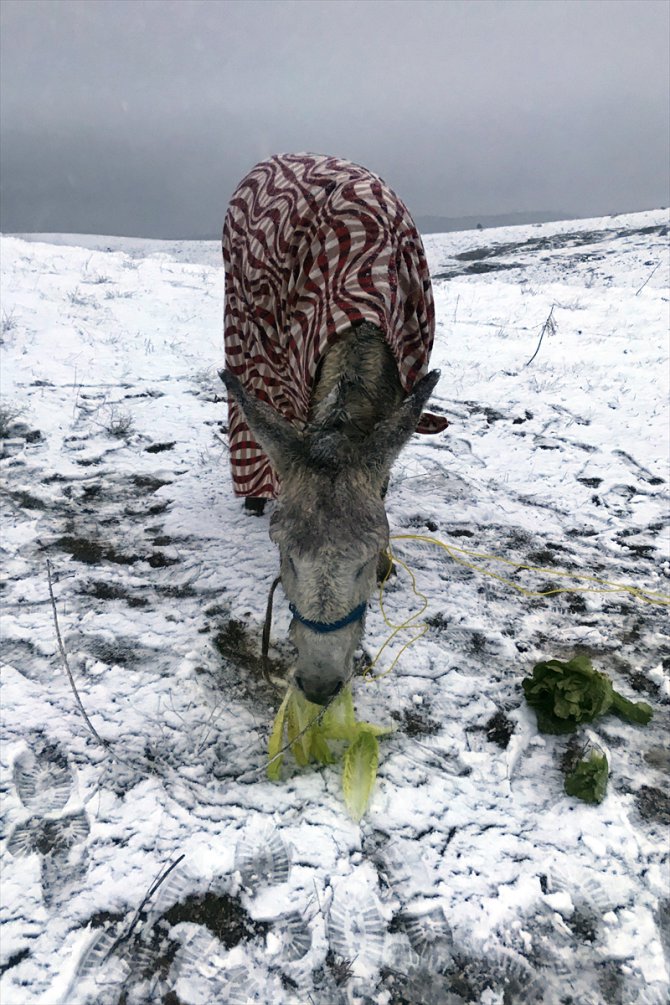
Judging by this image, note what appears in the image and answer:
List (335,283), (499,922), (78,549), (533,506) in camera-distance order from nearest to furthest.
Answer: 1. (499,922)
2. (335,283)
3. (78,549)
4. (533,506)

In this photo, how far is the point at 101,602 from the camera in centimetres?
401

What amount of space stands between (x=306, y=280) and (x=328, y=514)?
1.98 meters

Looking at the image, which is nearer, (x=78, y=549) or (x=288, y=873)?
(x=288, y=873)

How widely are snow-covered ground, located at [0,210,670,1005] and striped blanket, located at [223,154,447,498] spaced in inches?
45.9

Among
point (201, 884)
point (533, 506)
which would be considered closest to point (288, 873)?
point (201, 884)

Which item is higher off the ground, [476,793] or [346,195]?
[346,195]

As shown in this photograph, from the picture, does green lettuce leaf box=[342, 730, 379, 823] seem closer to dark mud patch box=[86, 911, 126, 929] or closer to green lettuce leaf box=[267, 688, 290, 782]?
green lettuce leaf box=[267, 688, 290, 782]

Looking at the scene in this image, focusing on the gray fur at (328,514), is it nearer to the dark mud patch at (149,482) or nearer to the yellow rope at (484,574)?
the yellow rope at (484,574)

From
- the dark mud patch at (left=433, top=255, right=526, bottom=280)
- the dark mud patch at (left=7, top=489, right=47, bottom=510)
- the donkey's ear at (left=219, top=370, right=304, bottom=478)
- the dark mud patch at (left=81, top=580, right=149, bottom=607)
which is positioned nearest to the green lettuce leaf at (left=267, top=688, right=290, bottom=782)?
the donkey's ear at (left=219, top=370, right=304, bottom=478)

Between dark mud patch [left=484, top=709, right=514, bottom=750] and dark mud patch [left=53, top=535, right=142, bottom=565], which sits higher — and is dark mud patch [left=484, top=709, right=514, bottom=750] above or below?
below

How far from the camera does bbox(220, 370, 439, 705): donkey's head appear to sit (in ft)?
8.64

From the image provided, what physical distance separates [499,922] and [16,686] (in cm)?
272

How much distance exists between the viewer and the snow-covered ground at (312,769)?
2.24 m

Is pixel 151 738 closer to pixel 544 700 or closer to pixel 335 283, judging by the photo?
pixel 544 700
